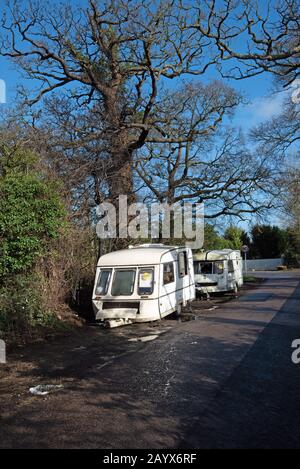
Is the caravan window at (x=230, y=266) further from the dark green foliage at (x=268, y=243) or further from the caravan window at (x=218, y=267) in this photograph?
the dark green foliage at (x=268, y=243)

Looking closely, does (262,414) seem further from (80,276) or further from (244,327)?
(80,276)

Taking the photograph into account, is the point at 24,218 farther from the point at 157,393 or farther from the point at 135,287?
the point at 157,393

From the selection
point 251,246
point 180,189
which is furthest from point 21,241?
point 251,246

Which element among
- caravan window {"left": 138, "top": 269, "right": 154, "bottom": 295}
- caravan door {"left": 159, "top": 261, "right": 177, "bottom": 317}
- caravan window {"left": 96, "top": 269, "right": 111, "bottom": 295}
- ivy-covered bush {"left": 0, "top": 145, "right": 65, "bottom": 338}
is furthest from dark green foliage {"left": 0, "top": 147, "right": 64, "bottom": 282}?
caravan door {"left": 159, "top": 261, "right": 177, "bottom": 317}

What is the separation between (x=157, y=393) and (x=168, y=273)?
8.90 m

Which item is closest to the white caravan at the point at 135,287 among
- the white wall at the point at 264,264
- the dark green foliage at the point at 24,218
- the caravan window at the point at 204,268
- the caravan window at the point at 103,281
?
the caravan window at the point at 103,281

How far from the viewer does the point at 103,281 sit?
15.1m

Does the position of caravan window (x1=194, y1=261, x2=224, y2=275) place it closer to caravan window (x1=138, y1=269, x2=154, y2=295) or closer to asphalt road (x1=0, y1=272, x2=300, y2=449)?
caravan window (x1=138, y1=269, x2=154, y2=295)

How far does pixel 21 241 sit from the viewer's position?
12.6m

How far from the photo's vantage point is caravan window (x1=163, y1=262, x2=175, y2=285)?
15229 millimetres

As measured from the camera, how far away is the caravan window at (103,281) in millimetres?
14883

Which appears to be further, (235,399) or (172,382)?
(172,382)

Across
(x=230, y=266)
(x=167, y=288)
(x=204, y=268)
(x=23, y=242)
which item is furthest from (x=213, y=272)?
(x=23, y=242)

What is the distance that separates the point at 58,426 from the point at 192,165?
987 inches
